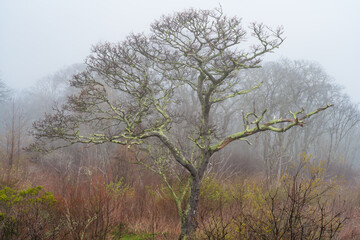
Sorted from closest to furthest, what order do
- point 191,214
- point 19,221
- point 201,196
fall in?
point 19,221 < point 191,214 < point 201,196

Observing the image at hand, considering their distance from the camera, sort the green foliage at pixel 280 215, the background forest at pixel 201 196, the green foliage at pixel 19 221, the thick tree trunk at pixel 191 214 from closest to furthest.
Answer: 1. the green foliage at pixel 280 215
2. the green foliage at pixel 19 221
3. the background forest at pixel 201 196
4. the thick tree trunk at pixel 191 214

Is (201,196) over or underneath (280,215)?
underneath

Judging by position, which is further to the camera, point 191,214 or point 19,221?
point 191,214

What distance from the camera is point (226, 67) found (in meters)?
5.22

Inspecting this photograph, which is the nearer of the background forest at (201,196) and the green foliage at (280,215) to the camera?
the green foliage at (280,215)

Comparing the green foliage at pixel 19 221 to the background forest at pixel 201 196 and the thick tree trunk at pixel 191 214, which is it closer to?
the background forest at pixel 201 196

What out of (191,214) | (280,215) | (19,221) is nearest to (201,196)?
(191,214)

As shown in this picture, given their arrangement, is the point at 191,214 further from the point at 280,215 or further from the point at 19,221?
the point at 19,221

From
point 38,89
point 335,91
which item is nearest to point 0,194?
point 335,91

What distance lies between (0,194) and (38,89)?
39.0m

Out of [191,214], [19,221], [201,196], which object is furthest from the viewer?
[201,196]

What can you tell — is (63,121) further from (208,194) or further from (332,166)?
(332,166)

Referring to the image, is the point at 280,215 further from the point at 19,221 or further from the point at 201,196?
the point at 19,221

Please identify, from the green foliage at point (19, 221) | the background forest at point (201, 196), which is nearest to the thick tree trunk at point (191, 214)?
the background forest at point (201, 196)
